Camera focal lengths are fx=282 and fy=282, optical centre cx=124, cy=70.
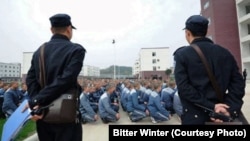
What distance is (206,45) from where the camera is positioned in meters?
2.41

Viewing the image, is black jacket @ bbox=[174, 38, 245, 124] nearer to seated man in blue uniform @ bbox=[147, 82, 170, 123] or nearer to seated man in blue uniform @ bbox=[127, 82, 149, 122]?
seated man in blue uniform @ bbox=[147, 82, 170, 123]

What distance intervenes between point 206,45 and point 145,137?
967mm

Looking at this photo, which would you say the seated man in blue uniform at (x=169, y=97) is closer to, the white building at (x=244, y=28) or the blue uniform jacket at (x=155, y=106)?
the blue uniform jacket at (x=155, y=106)

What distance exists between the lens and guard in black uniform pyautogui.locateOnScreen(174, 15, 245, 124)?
2262 mm

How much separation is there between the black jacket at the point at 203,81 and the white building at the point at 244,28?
3211 cm

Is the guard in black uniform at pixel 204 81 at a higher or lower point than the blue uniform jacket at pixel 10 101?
higher

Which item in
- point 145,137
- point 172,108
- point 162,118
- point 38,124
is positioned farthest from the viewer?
point 172,108

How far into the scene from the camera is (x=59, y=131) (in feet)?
7.62

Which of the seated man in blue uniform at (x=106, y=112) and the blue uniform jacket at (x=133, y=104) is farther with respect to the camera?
the blue uniform jacket at (x=133, y=104)

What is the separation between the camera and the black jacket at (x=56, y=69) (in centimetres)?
226

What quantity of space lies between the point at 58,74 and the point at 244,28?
3516 centimetres

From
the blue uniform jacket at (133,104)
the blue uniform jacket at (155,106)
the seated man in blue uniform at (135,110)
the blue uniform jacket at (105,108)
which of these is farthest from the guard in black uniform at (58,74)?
the blue uniform jacket at (133,104)

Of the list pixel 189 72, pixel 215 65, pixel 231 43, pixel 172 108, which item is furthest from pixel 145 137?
pixel 231 43

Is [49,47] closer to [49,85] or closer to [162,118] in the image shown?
[49,85]
